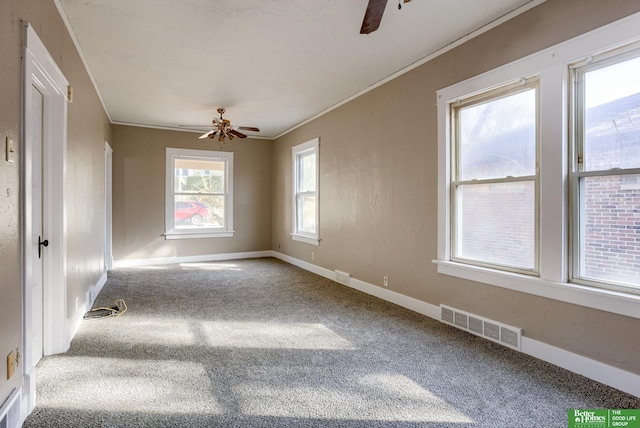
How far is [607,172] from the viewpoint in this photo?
2270 mm

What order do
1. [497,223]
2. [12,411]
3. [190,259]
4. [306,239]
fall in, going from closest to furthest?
[12,411], [497,223], [306,239], [190,259]

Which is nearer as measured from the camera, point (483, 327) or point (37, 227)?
point (37, 227)

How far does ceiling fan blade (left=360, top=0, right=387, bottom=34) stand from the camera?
183 centimetres

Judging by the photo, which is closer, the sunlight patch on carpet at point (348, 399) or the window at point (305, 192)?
the sunlight patch on carpet at point (348, 399)

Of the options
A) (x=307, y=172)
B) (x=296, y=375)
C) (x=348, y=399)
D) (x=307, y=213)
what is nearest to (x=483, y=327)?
(x=348, y=399)

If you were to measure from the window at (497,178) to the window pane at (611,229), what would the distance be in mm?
344

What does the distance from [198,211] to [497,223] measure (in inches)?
228

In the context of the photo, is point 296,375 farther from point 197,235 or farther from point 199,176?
point 199,176

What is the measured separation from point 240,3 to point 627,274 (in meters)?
3.25

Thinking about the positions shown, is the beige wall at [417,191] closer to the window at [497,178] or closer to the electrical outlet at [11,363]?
the window at [497,178]

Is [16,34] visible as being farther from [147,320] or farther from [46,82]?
[147,320]

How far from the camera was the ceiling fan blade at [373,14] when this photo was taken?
1.83 metres

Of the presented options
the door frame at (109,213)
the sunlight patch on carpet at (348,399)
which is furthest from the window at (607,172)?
the door frame at (109,213)

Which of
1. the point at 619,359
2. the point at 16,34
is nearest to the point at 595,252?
the point at 619,359
